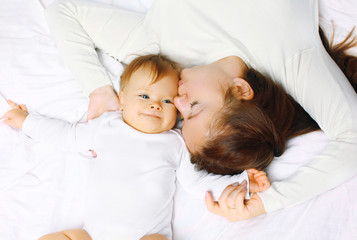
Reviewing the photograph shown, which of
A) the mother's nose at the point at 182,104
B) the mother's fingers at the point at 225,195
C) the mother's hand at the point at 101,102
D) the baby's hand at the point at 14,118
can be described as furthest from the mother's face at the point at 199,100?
the baby's hand at the point at 14,118

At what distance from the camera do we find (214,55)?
1.23m

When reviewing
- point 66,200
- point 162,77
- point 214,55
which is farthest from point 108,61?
point 66,200

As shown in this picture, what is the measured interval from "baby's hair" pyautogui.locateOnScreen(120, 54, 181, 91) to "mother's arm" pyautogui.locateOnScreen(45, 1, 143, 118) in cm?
9

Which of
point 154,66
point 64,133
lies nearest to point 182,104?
point 154,66

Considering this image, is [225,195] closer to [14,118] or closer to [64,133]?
[64,133]

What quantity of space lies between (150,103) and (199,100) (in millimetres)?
172

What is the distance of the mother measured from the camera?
3.41 ft

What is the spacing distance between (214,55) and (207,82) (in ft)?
0.58

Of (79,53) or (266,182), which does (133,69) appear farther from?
(266,182)

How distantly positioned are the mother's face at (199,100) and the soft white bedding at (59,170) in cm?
24

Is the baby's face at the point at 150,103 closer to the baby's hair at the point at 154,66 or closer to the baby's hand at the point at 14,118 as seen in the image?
the baby's hair at the point at 154,66

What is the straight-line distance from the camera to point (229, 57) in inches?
46.9

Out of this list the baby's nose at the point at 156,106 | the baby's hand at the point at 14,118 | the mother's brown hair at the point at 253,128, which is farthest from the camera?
the baby's hand at the point at 14,118

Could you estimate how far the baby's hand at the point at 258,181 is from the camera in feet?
3.52
